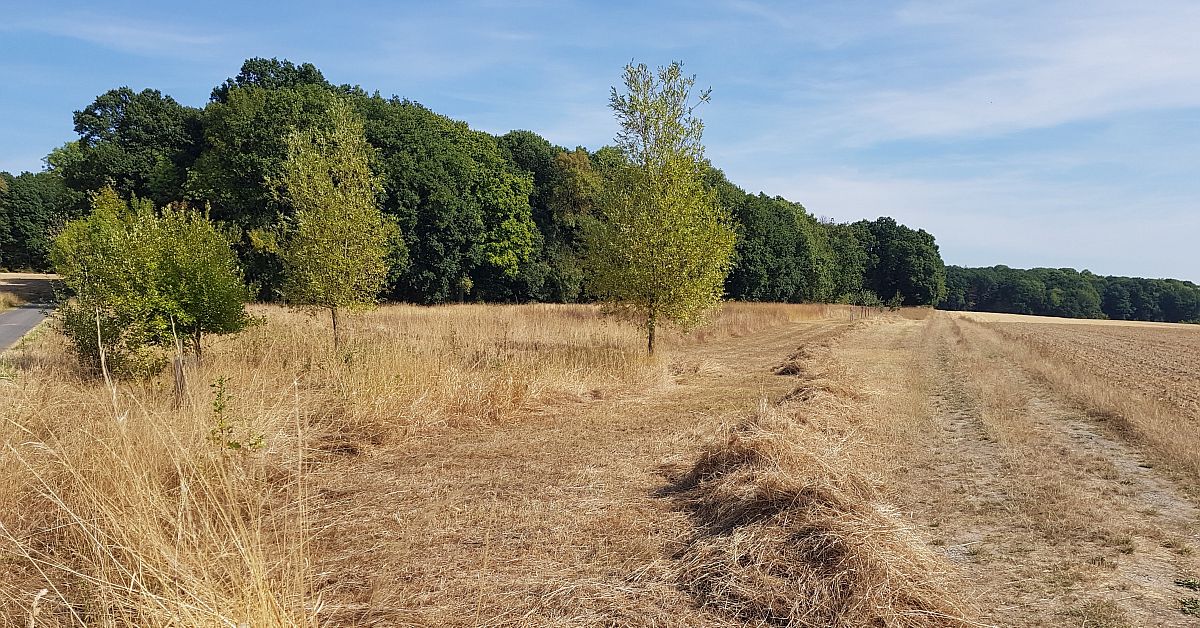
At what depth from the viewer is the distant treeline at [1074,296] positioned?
360 feet

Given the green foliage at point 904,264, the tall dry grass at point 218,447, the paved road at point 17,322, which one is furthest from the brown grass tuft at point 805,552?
the green foliage at point 904,264

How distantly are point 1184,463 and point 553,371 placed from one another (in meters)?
8.35

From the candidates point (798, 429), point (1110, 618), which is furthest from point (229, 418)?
point (1110, 618)

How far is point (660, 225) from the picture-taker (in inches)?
572

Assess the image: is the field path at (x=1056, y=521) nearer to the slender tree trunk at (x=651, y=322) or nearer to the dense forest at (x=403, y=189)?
the slender tree trunk at (x=651, y=322)

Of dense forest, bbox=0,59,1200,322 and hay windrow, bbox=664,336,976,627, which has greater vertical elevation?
dense forest, bbox=0,59,1200,322

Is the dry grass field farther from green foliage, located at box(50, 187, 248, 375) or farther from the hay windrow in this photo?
green foliage, located at box(50, 187, 248, 375)

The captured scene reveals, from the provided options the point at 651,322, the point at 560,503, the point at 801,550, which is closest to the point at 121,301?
the point at 560,503

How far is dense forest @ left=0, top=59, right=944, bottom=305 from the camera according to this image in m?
29.0

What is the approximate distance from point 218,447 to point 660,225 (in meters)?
10.6

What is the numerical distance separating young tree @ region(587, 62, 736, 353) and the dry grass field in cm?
382

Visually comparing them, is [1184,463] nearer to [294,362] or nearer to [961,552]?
[961,552]

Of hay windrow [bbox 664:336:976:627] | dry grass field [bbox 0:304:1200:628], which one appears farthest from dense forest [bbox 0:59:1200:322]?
hay windrow [bbox 664:336:976:627]

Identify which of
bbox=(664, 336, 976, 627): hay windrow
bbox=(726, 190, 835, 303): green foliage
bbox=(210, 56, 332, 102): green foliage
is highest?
bbox=(210, 56, 332, 102): green foliage
